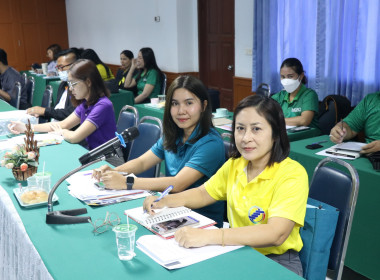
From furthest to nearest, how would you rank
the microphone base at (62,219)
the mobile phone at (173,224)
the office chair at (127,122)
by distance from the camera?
the office chair at (127,122) < the microphone base at (62,219) < the mobile phone at (173,224)

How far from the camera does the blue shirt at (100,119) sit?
2.79 metres

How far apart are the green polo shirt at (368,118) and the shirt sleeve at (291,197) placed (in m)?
1.60

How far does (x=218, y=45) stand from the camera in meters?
5.81

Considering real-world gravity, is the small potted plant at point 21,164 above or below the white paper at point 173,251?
above

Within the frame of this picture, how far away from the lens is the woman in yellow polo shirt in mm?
1291

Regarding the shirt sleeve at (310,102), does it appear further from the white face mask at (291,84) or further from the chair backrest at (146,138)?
the chair backrest at (146,138)

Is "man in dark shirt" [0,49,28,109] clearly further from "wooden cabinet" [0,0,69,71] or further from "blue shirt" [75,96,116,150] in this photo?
"wooden cabinet" [0,0,69,71]

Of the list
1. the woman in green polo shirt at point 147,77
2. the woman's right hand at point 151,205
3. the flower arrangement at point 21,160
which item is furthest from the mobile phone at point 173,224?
the woman in green polo shirt at point 147,77

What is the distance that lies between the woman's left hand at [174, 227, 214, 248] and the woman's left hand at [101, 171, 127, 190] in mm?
A: 591

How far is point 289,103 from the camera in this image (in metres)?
3.46

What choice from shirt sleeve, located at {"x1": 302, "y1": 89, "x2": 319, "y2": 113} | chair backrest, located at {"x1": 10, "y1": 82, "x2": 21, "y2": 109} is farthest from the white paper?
chair backrest, located at {"x1": 10, "y1": 82, "x2": 21, "y2": 109}

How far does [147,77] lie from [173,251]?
470 centimetres

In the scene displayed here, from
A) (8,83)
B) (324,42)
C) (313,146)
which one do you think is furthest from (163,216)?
(8,83)

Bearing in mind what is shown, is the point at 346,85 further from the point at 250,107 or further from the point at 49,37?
the point at 49,37
